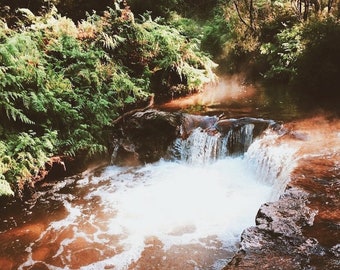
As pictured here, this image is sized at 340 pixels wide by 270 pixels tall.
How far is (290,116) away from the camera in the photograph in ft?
29.5

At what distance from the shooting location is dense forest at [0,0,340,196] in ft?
24.1

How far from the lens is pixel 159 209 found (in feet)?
23.6

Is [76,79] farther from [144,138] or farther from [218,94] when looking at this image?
[218,94]

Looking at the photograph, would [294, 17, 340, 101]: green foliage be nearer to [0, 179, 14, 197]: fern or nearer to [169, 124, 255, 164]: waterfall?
[169, 124, 255, 164]: waterfall

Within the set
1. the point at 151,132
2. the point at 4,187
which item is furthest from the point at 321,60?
the point at 4,187

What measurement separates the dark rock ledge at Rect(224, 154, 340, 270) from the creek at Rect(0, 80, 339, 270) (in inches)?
31.1

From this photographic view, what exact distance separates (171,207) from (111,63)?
526cm

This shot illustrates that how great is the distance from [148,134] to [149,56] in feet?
11.6

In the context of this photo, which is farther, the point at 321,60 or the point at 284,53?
the point at 284,53

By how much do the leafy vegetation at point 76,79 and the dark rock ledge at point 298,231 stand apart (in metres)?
4.44

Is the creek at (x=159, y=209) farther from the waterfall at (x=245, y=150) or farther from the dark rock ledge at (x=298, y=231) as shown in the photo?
the dark rock ledge at (x=298, y=231)

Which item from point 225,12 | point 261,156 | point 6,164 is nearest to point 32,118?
point 6,164

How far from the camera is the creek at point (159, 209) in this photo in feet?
18.9

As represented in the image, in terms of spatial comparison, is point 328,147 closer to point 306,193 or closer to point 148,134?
point 306,193
